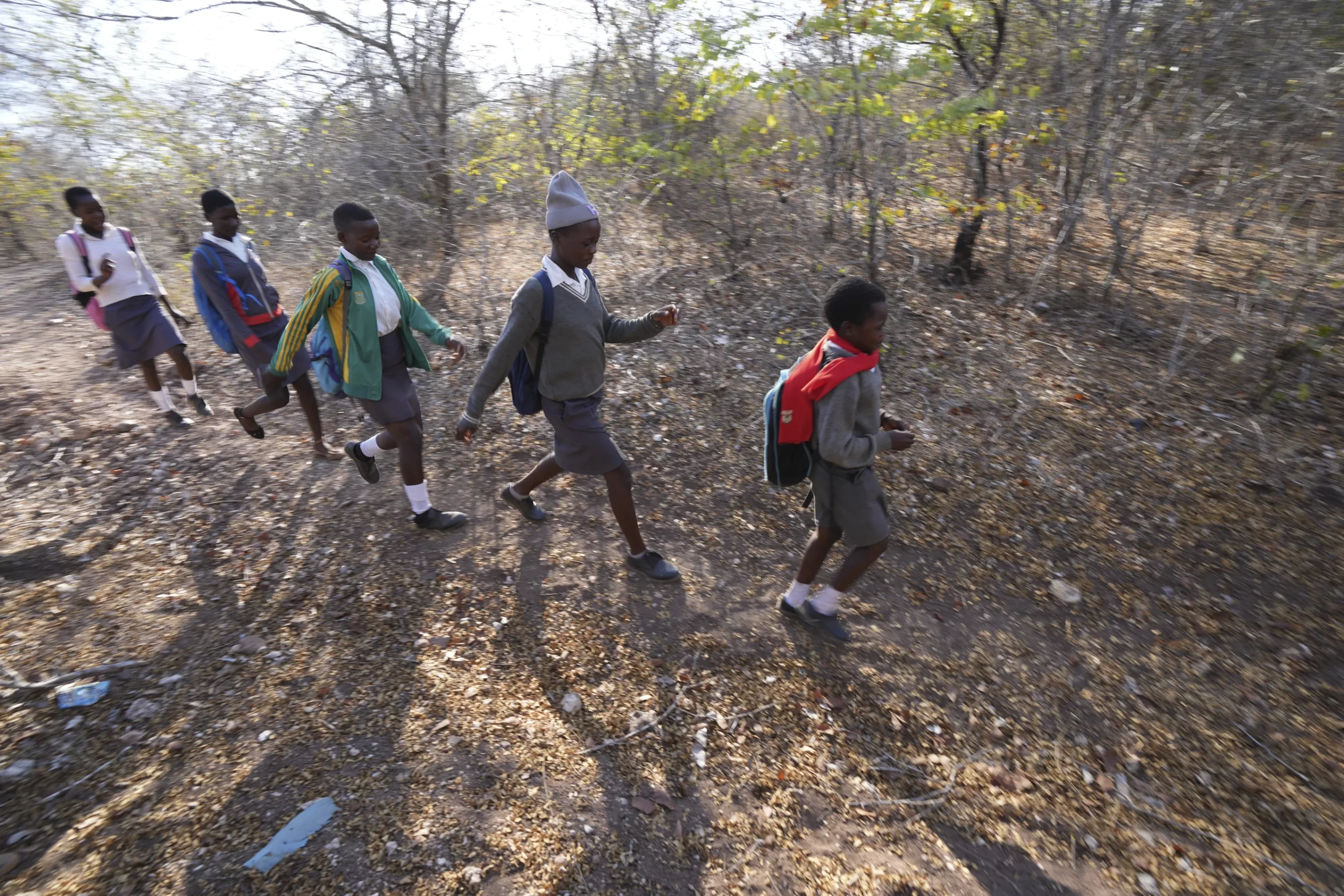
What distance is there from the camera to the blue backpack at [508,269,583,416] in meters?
3.07

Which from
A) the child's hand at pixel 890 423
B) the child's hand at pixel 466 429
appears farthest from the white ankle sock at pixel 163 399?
the child's hand at pixel 890 423

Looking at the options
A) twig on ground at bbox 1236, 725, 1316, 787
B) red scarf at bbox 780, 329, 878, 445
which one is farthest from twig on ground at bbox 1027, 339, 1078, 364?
red scarf at bbox 780, 329, 878, 445

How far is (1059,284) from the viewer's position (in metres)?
6.43

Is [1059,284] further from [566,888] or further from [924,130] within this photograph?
[566,888]

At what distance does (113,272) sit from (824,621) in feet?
17.3

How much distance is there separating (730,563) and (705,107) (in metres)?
4.23

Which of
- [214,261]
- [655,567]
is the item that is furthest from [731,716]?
[214,261]

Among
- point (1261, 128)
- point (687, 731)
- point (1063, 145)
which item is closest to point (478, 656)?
point (687, 731)

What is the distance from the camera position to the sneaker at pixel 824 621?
3.38 m

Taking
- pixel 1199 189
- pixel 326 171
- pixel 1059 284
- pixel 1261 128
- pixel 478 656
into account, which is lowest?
pixel 478 656

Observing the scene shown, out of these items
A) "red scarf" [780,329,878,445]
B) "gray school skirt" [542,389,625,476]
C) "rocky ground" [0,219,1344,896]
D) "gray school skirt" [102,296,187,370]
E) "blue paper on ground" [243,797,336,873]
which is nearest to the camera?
"blue paper on ground" [243,797,336,873]

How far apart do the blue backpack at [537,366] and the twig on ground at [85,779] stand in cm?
214

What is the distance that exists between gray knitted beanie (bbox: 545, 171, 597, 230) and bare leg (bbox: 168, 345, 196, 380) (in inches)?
149

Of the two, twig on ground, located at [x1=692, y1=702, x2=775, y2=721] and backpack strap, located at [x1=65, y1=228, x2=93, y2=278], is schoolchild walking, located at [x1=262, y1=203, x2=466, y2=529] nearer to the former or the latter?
backpack strap, located at [x1=65, y1=228, x2=93, y2=278]
